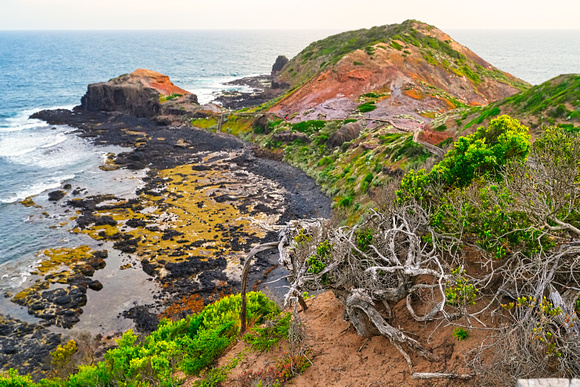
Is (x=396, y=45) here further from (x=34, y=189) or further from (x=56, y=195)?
(x=34, y=189)

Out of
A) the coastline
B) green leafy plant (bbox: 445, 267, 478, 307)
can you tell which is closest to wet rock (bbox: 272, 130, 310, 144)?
the coastline

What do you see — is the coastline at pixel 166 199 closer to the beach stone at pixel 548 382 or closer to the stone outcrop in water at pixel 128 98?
the stone outcrop in water at pixel 128 98

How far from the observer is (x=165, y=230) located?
1230 inches

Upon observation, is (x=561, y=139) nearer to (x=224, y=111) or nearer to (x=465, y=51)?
(x=224, y=111)

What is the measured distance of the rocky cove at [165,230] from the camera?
2217 cm

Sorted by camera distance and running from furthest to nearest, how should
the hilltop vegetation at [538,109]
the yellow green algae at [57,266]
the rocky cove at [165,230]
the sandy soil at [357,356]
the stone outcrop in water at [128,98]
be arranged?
1. the stone outcrop in water at [128,98]
2. the hilltop vegetation at [538,109]
3. the yellow green algae at [57,266]
4. the rocky cove at [165,230]
5. the sandy soil at [357,356]

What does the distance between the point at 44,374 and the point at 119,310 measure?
5133 mm

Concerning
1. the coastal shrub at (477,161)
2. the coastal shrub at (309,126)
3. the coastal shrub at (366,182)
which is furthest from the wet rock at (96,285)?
the coastal shrub at (309,126)

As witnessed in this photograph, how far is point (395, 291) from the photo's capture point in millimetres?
11141

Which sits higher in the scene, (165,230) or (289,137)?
(289,137)

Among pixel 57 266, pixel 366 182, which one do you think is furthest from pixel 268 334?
pixel 366 182

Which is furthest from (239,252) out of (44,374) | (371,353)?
(371,353)

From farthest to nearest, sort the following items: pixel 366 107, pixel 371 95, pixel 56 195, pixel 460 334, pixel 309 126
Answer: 1. pixel 371 95
2. pixel 366 107
3. pixel 309 126
4. pixel 56 195
5. pixel 460 334

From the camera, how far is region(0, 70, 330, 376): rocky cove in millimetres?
22172
